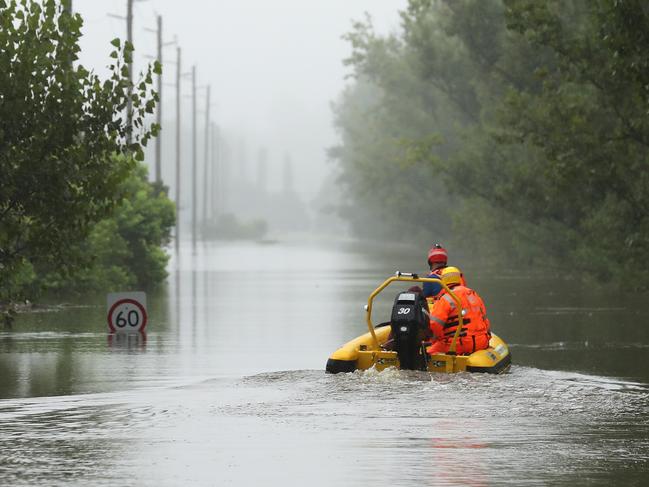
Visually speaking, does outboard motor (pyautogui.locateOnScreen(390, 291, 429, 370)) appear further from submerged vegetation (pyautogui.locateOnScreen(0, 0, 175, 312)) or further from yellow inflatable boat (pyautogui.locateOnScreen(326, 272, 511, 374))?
submerged vegetation (pyautogui.locateOnScreen(0, 0, 175, 312))

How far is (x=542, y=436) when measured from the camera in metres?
13.3

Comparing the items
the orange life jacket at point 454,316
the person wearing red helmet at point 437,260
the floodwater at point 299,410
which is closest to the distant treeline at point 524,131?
the floodwater at point 299,410

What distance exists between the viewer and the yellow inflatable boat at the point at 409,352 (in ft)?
56.5

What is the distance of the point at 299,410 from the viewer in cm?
1510

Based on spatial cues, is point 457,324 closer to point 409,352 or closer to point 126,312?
point 409,352

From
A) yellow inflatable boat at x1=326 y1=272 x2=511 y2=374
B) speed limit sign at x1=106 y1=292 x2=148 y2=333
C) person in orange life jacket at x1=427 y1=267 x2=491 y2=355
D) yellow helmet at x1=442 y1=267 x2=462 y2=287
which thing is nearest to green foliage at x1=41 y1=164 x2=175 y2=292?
speed limit sign at x1=106 y1=292 x2=148 y2=333

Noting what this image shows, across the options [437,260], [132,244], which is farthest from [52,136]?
[132,244]

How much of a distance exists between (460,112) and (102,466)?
216ft

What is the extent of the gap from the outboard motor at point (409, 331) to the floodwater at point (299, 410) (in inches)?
11.3

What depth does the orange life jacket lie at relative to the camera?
1788cm

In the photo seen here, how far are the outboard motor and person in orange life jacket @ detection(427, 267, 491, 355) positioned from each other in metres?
0.42

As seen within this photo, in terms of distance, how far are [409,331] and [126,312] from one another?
9.53 m

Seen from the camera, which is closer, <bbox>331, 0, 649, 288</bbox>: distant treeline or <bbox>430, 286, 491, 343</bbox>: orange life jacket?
<bbox>430, 286, 491, 343</bbox>: orange life jacket

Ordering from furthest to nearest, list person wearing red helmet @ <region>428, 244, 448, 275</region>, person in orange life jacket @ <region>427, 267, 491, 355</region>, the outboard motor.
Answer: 1. person wearing red helmet @ <region>428, 244, 448, 275</region>
2. person in orange life jacket @ <region>427, 267, 491, 355</region>
3. the outboard motor
